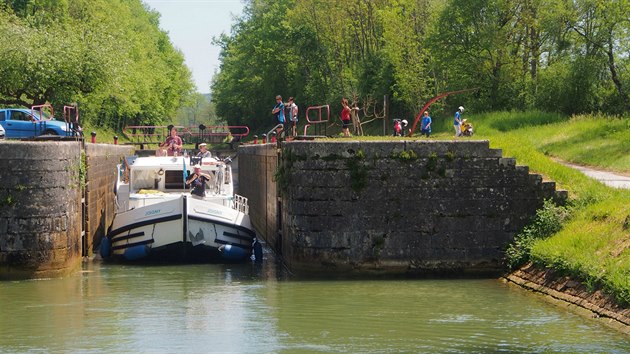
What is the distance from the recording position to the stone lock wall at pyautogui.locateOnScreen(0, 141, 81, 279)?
66.6 feet

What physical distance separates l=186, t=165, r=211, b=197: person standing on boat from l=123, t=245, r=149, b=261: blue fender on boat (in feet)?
8.14

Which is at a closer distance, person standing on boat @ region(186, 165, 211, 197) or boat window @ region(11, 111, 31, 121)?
person standing on boat @ region(186, 165, 211, 197)

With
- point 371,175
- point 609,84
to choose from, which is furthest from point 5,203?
point 609,84

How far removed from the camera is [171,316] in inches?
657

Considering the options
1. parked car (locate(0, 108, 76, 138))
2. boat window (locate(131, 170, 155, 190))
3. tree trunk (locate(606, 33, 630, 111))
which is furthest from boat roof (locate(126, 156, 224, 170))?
tree trunk (locate(606, 33, 630, 111))

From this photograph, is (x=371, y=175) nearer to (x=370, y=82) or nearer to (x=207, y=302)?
(x=207, y=302)

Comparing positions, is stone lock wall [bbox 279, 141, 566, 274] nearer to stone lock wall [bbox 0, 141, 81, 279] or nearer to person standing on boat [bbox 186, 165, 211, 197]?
stone lock wall [bbox 0, 141, 81, 279]

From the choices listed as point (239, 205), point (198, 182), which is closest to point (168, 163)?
point (198, 182)

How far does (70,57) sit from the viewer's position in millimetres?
49781

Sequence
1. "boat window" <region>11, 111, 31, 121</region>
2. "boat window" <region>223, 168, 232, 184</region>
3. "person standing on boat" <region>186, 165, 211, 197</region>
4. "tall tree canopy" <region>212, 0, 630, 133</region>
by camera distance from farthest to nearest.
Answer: "tall tree canopy" <region>212, 0, 630, 133</region>
"boat window" <region>11, 111, 31, 121</region>
"boat window" <region>223, 168, 232, 184</region>
"person standing on boat" <region>186, 165, 211, 197</region>

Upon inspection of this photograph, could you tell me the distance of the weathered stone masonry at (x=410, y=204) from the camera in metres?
20.2

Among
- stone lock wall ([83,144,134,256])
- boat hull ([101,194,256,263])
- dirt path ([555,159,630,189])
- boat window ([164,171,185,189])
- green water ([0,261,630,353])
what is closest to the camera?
green water ([0,261,630,353])

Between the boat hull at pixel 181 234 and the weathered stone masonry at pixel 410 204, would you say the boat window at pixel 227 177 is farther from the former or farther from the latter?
the weathered stone masonry at pixel 410 204

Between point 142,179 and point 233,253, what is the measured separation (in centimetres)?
407
